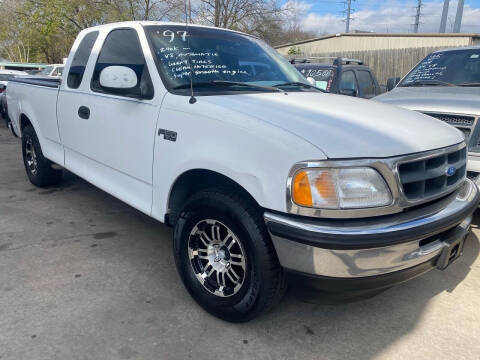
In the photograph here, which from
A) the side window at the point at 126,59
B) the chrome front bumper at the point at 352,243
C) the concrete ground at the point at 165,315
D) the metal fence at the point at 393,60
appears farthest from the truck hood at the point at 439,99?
the metal fence at the point at 393,60

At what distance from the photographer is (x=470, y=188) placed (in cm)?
283

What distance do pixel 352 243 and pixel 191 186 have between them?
121 centimetres

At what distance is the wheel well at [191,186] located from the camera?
2.44 m

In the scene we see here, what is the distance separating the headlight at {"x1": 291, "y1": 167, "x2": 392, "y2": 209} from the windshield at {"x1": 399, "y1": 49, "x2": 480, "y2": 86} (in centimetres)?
362

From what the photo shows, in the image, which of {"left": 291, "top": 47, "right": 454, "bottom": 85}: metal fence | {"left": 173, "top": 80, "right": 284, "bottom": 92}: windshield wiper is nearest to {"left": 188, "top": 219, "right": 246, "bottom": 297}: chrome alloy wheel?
{"left": 173, "top": 80, "right": 284, "bottom": 92}: windshield wiper

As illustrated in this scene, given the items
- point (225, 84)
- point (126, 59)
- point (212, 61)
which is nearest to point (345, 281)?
point (225, 84)

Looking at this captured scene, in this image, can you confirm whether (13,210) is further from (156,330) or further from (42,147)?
(156,330)

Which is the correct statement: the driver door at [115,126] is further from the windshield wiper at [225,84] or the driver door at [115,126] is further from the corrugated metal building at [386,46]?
the corrugated metal building at [386,46]

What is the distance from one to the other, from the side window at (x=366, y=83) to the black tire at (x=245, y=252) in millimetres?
6441

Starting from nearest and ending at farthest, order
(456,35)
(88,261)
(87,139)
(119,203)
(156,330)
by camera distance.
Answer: (156,330) < (88,261) < (87,139) < (119,203) < (456,35)

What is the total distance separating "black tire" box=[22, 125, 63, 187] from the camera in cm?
488

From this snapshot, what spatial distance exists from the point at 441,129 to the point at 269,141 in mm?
1272

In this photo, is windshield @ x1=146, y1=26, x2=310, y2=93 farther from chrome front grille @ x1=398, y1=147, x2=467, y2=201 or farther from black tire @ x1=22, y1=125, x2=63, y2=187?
black tire @ x1=22, y1=125, x2=63, y2=187

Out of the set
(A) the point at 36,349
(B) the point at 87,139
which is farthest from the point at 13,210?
(A) the point at 36,349
